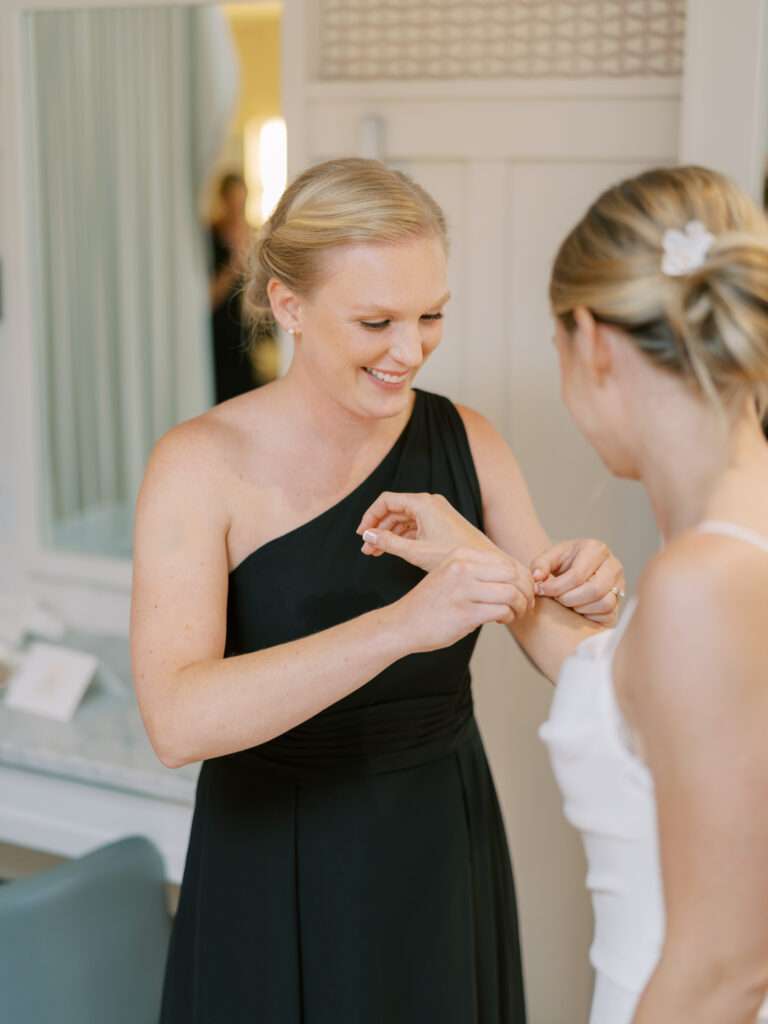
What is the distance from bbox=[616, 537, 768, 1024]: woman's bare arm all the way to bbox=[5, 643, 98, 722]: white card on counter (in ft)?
5.64

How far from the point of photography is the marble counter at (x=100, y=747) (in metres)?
2.22

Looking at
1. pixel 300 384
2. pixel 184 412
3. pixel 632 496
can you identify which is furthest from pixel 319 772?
pixel 184 412

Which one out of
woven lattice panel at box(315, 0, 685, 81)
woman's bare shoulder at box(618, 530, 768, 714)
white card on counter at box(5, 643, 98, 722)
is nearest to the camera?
woman's bare shoulder at box(618, 530, 768, 714)

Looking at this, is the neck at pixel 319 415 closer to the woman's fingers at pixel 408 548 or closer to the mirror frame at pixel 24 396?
the woman's fingers at pixel 408 548

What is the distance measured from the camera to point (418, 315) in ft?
4.67

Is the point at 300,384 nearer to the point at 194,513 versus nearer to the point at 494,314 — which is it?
the point at 194,513

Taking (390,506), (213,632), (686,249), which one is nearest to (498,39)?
(390,506)

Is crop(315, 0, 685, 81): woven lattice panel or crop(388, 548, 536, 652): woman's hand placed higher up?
crop(315, 0, 685, 81): woven lattice panel

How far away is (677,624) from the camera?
90 centimetres

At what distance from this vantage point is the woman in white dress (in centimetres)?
90

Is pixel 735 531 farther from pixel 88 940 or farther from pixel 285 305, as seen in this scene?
pixel 88 940

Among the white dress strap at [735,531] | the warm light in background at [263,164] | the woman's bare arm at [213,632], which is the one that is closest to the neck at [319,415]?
the woman's bare arm at [213,632]

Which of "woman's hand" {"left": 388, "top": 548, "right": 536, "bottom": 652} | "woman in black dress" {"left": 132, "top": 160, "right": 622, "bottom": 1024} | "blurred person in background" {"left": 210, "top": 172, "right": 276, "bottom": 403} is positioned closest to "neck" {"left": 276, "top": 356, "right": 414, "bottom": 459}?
"woman in black dress" {"left": 132, "top": 160, "right": 622, "bottom": 1024}

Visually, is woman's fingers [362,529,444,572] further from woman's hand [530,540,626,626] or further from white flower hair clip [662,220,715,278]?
white flower hair clip [662,220,715,278]
